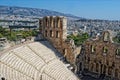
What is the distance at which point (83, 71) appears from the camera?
3362cm

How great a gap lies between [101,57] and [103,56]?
37cm

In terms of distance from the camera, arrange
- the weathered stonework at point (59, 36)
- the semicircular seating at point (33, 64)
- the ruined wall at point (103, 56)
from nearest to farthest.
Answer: the semicircular seating at point (33, 64), the ruined wall at point (103, 56), the weathered stonework at point (59, 36)

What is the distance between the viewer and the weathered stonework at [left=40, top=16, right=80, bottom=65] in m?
33.7

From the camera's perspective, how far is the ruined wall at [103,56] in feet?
101

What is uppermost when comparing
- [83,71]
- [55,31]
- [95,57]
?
[55,31]

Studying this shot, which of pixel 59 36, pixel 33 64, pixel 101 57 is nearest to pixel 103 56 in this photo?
pixel 101 57

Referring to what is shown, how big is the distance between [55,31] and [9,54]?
952 centimetres

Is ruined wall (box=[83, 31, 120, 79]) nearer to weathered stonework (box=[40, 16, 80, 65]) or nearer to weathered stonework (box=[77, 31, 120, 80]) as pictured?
weathered stonework (box=[77, 31, 120, 80])

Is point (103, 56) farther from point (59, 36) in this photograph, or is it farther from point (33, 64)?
point (33, 64)

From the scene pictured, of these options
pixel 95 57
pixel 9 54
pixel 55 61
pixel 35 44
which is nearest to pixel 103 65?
pixel 95 57

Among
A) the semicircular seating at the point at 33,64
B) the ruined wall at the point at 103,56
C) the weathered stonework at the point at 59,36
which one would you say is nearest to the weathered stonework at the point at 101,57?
the ruined wall at the point at 103,56

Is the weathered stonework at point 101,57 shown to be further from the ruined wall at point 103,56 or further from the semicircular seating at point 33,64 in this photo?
the semicircular seating at point 33,64

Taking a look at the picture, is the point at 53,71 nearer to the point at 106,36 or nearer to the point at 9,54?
the point at 9,54

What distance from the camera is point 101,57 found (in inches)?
1264
